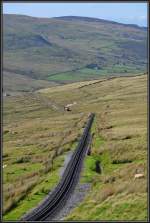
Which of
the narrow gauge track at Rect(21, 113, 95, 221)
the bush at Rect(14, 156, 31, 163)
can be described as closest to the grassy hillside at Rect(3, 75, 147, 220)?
the bush at Rect(14, 156, 31, 163)

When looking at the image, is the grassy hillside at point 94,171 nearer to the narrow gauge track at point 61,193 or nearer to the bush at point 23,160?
the bush at point 23,160

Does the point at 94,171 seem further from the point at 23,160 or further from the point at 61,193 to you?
the point at 23,160

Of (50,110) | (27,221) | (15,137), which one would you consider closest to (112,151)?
(27,221)

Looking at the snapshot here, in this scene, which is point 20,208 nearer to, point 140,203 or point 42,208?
point 42,208

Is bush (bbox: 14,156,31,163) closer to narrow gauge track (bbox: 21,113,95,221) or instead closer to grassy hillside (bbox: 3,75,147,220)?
grassy hillside (bbox: 3,75,147,220)

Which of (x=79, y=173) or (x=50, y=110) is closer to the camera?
(x=79, y=173)

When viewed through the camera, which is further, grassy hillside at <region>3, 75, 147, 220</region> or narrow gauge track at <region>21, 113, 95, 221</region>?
narrow gauge track at <region>21, 113, 95, 221</region>

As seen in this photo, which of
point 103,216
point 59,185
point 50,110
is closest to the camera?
point 103,216

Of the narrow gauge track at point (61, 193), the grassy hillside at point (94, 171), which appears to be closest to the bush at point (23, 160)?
the grassy hillside at point (94, 171)

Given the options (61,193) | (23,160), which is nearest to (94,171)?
(61,193)

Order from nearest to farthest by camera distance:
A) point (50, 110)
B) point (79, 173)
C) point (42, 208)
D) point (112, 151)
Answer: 1. point (42, 208)
2. point (79, 173)
3. point (112, 151)
4. point (50, 110)
